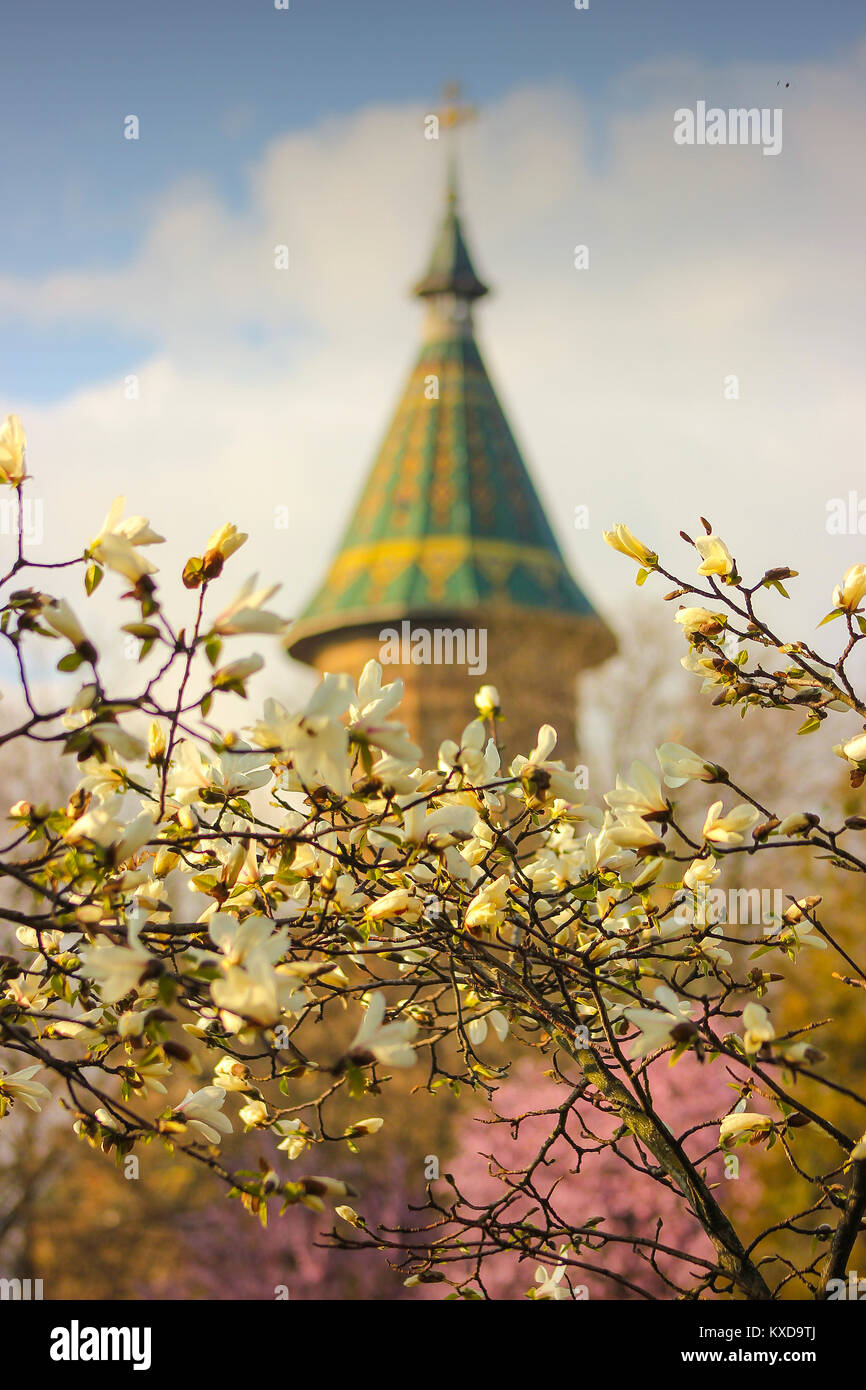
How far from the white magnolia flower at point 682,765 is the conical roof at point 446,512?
17139 mm

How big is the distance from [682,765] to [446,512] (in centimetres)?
1881

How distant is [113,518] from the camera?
6.60ft

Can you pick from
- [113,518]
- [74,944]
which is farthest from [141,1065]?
[113,518]

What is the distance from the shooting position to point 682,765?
2209mm

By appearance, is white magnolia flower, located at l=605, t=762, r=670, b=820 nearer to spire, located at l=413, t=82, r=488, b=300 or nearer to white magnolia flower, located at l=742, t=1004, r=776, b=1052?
white magnolia flower, located at l=742, t=1004, r=776, b=1052

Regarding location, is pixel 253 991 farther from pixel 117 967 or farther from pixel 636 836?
pixel 636 836

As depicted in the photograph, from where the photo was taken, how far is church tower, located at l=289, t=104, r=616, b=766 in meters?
19.2

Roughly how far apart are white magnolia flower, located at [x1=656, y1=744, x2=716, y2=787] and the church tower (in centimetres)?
1530

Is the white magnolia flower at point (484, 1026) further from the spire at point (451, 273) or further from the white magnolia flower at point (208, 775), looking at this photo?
the spire at point (451, 273)

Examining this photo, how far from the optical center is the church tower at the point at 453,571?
19.2 metres

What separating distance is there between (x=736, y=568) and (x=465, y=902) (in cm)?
82

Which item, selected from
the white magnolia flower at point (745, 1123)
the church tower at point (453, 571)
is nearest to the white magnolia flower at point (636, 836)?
the white magnolia flower at point (745, 1123)

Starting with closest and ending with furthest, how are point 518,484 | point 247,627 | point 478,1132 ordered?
point 247,627
point 478,1132
point 518,484
